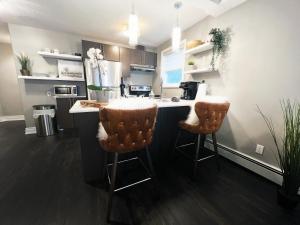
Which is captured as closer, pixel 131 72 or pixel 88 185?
pixel 88 185

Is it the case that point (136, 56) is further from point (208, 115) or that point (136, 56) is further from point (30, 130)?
point (30, 130)

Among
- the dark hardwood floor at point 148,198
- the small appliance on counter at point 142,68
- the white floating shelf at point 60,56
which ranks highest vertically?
the white floating shelf at point 60,56

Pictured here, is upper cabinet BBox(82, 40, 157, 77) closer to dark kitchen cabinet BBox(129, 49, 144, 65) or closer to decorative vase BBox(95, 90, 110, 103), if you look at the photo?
dark kitchen cabinet BBox(129, 49, 144, 65)

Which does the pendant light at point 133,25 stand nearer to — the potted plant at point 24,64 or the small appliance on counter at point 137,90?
the small appliance on counter at point 137,90

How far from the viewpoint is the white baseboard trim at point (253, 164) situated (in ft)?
5.15

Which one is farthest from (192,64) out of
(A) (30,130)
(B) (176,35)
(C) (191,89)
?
(A) (30,130)

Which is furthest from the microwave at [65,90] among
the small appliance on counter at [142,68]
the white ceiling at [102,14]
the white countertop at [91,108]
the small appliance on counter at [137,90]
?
the white countertop at [91,108]

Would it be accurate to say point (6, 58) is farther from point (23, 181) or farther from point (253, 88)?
point (253, 88)

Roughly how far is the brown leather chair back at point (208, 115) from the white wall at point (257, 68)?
572mm

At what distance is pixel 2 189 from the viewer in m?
1.42

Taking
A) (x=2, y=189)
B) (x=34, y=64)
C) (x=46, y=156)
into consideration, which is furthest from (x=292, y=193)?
(x=34, y=64)

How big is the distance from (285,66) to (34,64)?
461cm

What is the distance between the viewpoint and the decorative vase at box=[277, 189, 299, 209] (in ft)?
3.99

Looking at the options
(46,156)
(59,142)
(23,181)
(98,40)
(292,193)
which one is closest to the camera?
(292,193)
